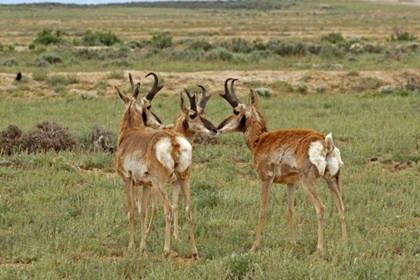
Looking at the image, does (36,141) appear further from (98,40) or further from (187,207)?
(98,40)

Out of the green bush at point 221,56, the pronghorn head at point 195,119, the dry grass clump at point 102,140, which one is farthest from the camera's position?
the green bush at point 221,56

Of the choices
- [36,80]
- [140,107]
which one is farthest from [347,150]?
[36,80]

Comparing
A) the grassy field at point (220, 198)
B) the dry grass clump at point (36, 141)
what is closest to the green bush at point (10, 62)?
the grassy field at point (220, 198)

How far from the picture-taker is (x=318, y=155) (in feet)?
25.0

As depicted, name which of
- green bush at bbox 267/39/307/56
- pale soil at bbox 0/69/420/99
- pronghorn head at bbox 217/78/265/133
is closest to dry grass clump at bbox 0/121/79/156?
pronghorn head at bbox 217/78/265/133

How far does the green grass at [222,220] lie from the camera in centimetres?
695

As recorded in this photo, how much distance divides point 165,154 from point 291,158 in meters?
1.58

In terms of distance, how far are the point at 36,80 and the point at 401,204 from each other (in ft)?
58.7

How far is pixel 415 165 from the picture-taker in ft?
41.8

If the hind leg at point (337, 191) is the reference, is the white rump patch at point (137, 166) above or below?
above

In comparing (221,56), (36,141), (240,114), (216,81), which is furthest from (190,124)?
(221,56)

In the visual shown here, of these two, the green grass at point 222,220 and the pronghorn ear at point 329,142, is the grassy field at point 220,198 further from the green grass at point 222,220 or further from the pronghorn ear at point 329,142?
the pronghorn ear at point 329,142

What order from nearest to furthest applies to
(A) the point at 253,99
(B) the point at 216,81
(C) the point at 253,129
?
(C) the point at 253,129 → (A) the point at 253,99 → (B) the point at 216,81

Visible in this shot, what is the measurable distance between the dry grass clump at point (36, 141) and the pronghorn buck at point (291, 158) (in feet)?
19.9
